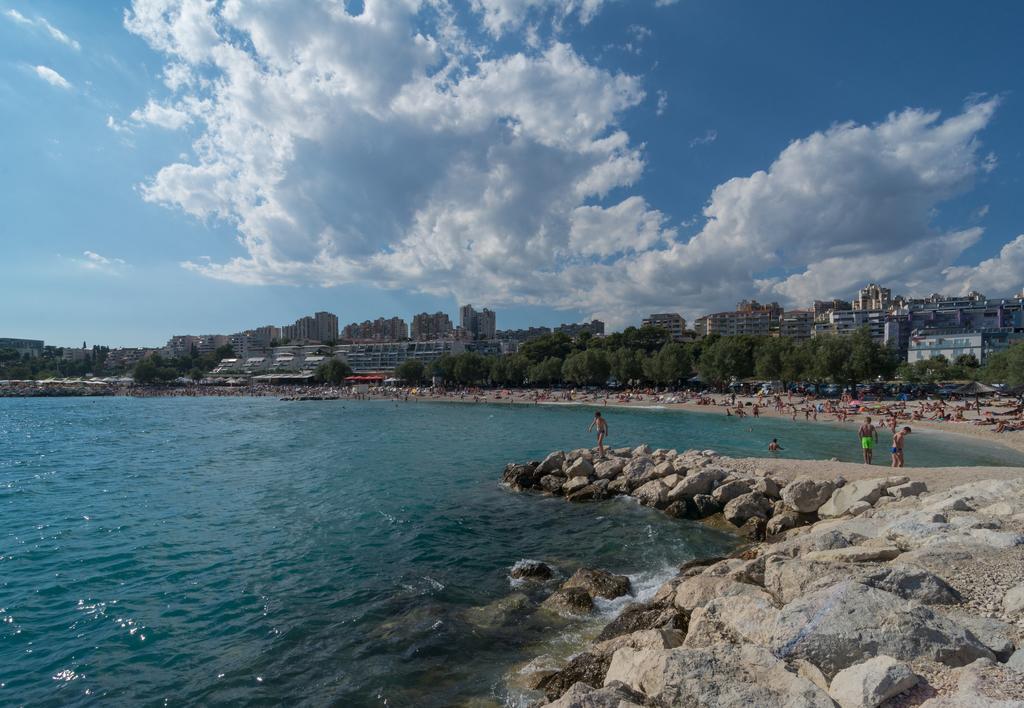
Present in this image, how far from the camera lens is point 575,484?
1795 centimetres

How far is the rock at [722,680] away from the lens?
4332mm

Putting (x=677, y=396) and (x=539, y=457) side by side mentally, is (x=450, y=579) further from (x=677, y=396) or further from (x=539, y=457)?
(x=677, y=396)

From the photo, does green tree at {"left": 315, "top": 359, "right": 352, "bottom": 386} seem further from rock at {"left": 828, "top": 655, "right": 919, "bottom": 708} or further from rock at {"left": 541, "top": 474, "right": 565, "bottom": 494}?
rock at {"left": 828, "top": 655, "right": 919, "bottom": 708}

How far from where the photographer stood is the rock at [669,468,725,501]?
15273mm

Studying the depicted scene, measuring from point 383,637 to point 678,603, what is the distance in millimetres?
4743

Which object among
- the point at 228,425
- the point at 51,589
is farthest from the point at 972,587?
the point at 228,425

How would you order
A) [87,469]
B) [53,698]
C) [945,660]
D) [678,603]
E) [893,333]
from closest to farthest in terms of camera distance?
[945,660], [53,698], [678,603], [87,469], [893,333]

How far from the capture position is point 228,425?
160 ft

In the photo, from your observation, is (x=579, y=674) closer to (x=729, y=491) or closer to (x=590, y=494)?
(x=729, y=491)

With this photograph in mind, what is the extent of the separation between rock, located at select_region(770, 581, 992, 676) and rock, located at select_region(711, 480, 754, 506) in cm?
957

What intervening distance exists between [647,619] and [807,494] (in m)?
8.12

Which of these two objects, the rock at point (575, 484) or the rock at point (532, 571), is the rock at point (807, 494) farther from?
the rock at point (532, 571)

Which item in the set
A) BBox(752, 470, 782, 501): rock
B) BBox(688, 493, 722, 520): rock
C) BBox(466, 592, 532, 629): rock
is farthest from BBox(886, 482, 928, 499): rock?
BBox(466, 592, 532, 629): rock

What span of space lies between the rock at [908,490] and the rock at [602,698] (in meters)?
10.7
